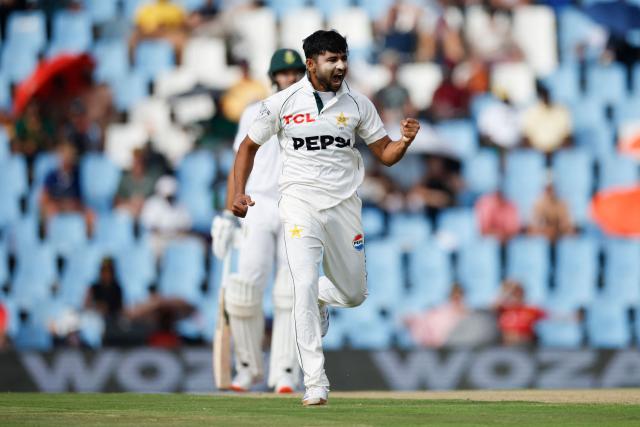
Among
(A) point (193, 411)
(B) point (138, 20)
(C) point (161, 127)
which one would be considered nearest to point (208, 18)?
(B) point (138, 20)

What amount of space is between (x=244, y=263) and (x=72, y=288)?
18.7 feet

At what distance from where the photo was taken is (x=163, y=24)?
15.8 m

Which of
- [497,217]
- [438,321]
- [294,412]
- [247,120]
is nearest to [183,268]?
[438,321]

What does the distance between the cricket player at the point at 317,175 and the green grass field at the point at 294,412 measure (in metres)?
0.40

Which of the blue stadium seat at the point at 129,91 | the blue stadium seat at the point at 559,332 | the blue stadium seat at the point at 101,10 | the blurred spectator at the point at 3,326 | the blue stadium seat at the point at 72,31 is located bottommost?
the blue stadium seat at the point at 559,332

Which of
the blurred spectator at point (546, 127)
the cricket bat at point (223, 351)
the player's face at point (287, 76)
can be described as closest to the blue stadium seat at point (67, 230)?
the blurred spectator at point (546, 127)

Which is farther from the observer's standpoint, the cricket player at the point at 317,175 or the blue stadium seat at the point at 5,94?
the blue stadium seat at the point at 5,94

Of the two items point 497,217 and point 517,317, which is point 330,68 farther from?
point 497,217

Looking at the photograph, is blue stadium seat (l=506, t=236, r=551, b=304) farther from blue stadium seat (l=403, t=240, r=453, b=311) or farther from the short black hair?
the short black hair

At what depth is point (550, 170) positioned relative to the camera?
45.1 feet

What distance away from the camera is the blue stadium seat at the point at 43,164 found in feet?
47.0

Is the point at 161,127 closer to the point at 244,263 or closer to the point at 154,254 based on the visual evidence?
the point at 154,254

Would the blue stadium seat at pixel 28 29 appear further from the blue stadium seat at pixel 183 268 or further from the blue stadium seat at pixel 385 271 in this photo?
the blue stadium seat at pixel 385 271

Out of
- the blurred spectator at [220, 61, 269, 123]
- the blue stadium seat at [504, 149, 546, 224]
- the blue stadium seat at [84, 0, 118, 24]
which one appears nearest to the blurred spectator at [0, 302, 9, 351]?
the blurred spectator at [220, 61, 269, 123]
